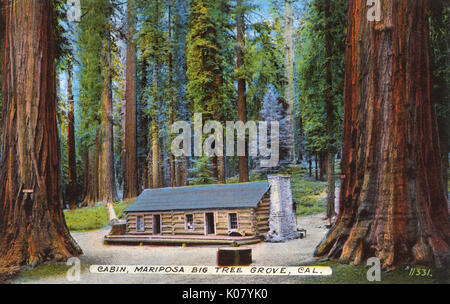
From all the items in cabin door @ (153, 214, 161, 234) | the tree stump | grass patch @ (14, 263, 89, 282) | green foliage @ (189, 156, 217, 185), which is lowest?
grass patch @ (14, 263, 89, 282)

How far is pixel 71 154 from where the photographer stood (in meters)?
7.47

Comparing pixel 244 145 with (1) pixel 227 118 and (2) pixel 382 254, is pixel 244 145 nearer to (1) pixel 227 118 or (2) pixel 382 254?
(1) pixel 227 118

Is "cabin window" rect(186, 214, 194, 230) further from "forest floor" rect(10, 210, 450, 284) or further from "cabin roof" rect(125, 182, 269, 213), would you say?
"forest floor" rect(10, 210, 450, 284)

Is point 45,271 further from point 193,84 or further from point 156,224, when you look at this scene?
point 193,84

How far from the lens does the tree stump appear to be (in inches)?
252

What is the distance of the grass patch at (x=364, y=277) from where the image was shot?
5.94 meters

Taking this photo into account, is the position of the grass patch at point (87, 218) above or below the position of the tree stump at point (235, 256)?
above

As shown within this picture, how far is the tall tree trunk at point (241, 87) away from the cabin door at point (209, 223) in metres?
0.67

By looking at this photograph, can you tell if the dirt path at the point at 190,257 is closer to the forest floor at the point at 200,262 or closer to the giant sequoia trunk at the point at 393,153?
the forest floor at the point at 200,262

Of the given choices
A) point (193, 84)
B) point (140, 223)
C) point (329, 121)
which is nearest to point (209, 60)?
point (193, 84)

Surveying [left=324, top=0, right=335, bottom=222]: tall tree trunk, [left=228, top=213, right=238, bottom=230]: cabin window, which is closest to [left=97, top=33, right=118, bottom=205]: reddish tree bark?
[left=228, top=213, right=238, bottom=230]: cabin window

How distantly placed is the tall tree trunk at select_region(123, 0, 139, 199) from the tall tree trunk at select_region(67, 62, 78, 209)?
0.80m

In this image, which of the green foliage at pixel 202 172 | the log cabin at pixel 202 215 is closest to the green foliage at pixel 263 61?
the green foliage at pixel 202 172

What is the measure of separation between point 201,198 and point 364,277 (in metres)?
2.41
